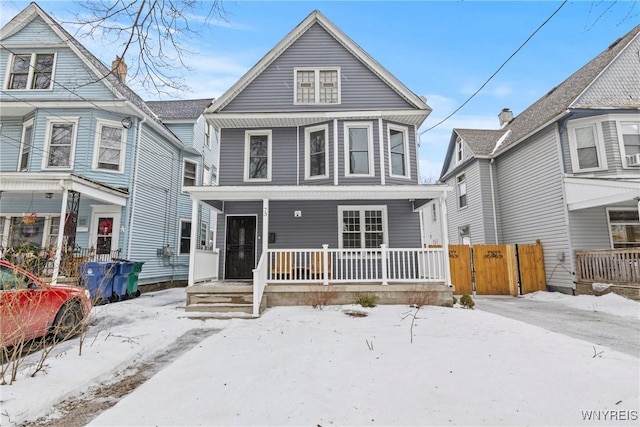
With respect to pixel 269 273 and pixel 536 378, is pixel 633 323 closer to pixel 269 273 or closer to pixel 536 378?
pixel 536 378

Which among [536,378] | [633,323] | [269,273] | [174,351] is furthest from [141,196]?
[633,323]

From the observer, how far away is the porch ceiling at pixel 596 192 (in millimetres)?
8836

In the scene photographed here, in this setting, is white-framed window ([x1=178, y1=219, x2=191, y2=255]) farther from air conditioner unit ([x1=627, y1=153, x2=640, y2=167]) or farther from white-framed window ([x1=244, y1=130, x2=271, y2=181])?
air conditioner unit ([x1=627, y1=153, x2=640, y2=167])

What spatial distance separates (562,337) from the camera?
523 centimetres

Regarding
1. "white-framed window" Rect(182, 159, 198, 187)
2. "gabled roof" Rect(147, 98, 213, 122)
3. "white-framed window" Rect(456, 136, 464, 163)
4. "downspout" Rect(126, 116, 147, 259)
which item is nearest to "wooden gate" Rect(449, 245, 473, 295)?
"white-framed window" Rect(456, 136, 464, 163)

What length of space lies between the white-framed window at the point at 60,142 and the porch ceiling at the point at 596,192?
1732 cm

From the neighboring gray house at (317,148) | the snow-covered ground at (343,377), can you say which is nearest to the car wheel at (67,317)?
the snow-covered ground at (343,377)

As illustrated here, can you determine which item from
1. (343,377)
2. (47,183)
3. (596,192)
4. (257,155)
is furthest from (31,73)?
(596,192)

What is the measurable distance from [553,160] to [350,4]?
10.3 metres

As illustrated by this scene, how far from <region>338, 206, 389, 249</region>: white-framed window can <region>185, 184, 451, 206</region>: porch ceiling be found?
4.43 feet

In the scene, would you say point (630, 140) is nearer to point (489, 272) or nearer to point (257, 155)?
point (489, 272)

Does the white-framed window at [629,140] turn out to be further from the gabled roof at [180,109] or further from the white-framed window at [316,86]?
the gabled roof at [180,109]

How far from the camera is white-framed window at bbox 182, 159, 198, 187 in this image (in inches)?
600

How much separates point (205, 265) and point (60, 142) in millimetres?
7434
